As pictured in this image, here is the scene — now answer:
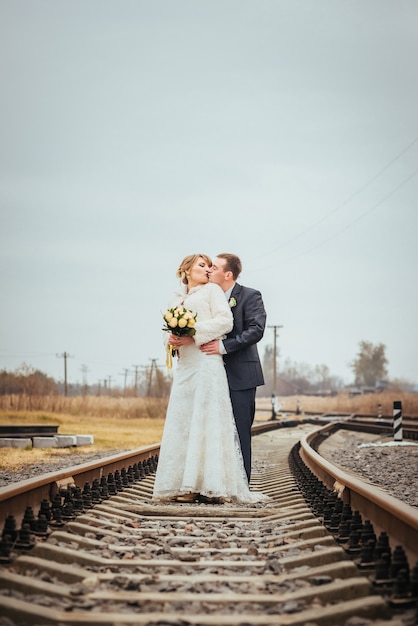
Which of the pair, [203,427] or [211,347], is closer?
[203,427]

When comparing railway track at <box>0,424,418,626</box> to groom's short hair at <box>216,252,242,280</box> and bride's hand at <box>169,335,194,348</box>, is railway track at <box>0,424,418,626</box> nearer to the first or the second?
bride's hand at <box>169,335,194,348</box>

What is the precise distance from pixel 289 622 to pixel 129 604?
2.09 feet

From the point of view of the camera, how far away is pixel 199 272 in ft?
22.1

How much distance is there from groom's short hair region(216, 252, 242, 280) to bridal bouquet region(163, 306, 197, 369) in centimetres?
74

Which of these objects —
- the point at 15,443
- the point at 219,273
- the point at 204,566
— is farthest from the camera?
the point at 15,443

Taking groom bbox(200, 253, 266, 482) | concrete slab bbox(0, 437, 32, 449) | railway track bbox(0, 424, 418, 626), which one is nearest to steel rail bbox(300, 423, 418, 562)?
railway track bbox(0, 424, 418, 626)

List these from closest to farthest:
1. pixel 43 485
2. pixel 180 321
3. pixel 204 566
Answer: pixel 204 566, pixel 43 485, pixel 180 321

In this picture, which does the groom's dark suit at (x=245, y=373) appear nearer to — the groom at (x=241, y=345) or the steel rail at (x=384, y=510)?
the groom at (x=241, y=345)

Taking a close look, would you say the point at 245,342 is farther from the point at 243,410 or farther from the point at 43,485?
the point at 43,485

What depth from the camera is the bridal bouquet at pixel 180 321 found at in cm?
636

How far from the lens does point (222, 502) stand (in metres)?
6.31

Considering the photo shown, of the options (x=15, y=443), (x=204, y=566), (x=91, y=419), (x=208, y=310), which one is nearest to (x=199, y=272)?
(x=208, y=310)

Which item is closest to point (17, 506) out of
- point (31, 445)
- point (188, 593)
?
point (188, 593)

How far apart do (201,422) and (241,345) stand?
0.75m
